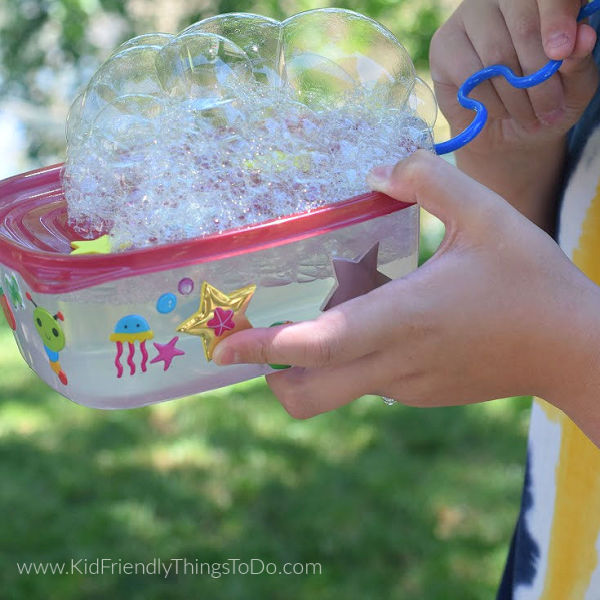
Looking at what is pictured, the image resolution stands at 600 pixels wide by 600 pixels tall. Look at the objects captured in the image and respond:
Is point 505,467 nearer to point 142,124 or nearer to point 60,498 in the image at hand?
point 60,498

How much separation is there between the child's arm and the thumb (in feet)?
0.63

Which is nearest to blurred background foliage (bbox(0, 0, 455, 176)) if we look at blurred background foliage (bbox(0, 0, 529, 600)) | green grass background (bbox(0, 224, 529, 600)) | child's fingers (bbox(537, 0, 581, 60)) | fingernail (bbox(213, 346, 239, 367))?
blurred background foliage (bbox(0, 0, 529, 600))

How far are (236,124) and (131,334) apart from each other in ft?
0.70

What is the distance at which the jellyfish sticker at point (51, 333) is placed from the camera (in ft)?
2.26

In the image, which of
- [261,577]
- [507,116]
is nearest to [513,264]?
[507,116]

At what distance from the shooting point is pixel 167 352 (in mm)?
688

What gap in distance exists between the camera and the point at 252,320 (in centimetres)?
70

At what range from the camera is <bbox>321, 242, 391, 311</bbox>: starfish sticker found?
27.7 inches

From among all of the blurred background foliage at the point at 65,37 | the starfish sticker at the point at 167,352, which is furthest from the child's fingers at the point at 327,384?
the blurred background foliage at the point at 65,37

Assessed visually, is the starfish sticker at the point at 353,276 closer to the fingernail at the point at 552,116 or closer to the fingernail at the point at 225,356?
the fingernail at the point at 225,356

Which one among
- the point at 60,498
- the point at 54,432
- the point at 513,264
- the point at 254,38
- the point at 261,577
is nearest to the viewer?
the point at 513,264

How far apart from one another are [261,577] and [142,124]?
1147mm

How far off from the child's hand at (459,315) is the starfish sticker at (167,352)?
0.12ft

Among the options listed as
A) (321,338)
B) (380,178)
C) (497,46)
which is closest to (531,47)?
(497,46)
